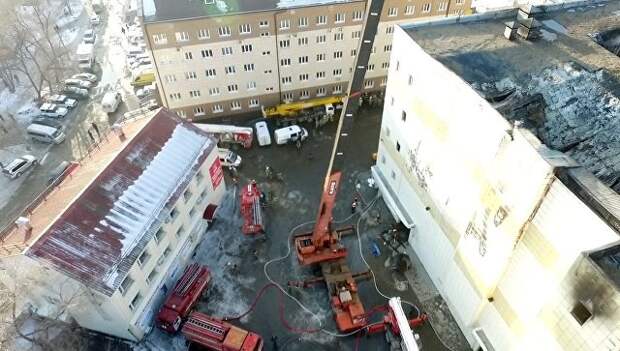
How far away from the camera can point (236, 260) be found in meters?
34.1

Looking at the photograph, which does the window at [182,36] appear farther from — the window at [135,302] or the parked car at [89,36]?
the parked car at [89,36]

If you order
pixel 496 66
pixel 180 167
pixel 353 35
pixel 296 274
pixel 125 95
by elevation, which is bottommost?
pixel 296 274

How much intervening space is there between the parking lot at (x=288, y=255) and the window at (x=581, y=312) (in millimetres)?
12450

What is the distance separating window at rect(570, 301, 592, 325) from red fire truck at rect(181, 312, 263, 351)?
719 inches

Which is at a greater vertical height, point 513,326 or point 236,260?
point 513,326

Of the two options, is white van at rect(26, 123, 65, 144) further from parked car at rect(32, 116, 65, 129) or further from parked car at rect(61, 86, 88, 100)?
parked car at rect(61, 86, 88, 100)

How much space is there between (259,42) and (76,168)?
2128 cm

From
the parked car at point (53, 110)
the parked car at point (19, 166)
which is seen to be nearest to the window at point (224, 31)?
the parked car at point (53, 110)

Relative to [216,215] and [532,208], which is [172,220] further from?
[532,208]

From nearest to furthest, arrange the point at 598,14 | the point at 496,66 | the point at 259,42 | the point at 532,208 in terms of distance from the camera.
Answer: the point at 532,208
the point at 496,66
the point at 598,14
the point at 259,42

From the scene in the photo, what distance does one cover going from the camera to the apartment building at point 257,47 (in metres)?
40.7

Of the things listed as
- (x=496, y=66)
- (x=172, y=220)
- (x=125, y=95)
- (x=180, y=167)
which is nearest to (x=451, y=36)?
Answer: (x=496, y=66)

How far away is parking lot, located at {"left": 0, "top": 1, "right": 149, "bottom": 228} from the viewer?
1615 inches

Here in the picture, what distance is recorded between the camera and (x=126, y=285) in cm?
2670
